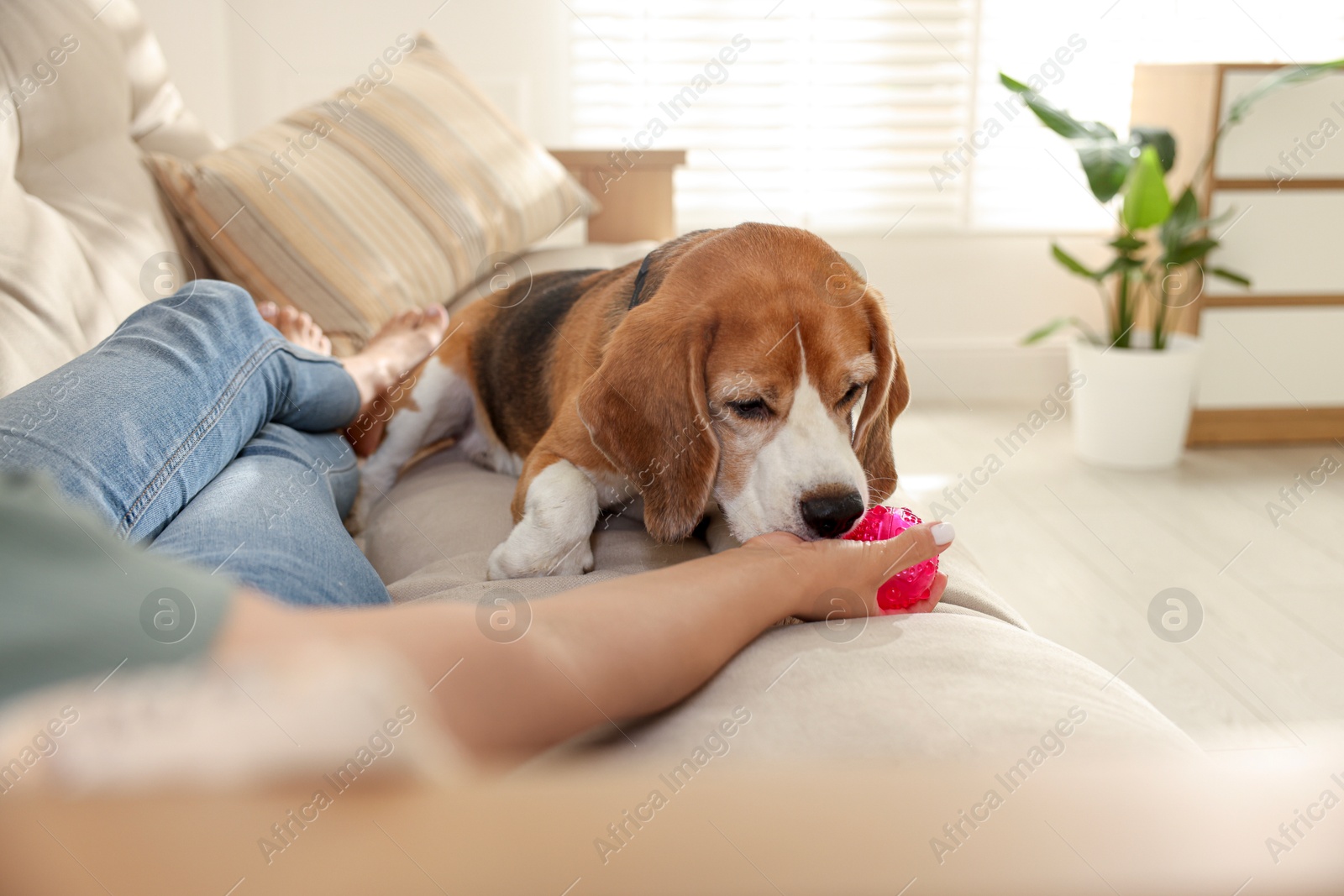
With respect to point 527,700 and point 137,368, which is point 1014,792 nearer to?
point 527,700

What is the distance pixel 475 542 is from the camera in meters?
1.46

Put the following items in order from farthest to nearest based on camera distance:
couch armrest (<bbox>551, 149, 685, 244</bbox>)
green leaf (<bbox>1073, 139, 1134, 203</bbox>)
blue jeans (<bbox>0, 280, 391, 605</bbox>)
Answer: green leaf (<bbox>1073, 139, 1134, 203</bbox>) → couch armrest (<bbox>551, 149, 685, 244</bbox>) → blue jeans (<bbox>0, 280, 391, 605</bbox>)

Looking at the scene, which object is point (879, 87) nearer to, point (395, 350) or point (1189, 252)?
point (1189, 252)

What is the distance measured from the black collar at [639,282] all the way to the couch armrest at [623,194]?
5.55ft

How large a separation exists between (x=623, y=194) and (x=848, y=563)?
7.65 feet

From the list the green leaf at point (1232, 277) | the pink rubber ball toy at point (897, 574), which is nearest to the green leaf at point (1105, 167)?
the green leaf at point (1232, 277)

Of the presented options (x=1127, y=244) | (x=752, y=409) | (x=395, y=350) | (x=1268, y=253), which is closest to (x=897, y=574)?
(x=752, y=409)

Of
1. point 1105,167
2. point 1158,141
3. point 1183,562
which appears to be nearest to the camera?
point 1183,562

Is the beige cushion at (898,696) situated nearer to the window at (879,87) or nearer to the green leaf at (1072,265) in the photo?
the green leaf at (1072,265)

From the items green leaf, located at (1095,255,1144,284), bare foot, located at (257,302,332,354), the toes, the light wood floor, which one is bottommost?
the light wood floor

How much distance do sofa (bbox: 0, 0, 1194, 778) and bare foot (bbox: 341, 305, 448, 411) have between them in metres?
0.19

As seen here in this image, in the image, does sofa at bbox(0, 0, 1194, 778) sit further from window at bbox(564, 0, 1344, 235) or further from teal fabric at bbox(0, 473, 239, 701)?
window at bbox(564, 0, 1344, 235)

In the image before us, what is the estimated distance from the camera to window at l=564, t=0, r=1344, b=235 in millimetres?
4105

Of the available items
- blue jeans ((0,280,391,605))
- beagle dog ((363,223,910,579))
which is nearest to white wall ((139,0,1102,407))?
blue jeans ((0,280,391,605))
